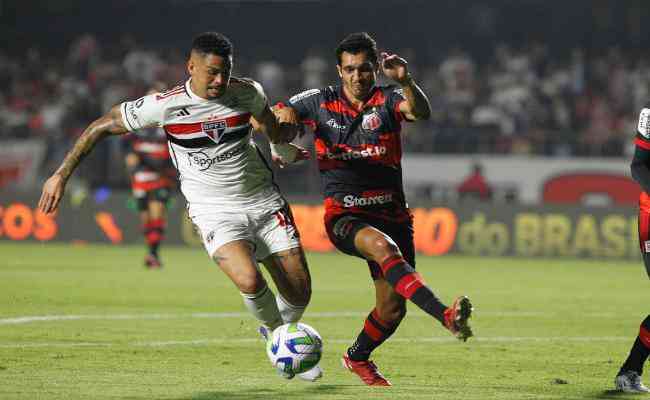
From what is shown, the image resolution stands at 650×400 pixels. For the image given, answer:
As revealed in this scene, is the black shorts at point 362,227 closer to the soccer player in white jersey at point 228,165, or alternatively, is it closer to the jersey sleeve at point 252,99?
the soccer player in white jersey at point 228,165

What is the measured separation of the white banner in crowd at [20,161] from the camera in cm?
2556

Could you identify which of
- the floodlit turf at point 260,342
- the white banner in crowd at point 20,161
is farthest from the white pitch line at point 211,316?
the white banner in crowd at point 20,161

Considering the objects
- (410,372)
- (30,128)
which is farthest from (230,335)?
(30,128)

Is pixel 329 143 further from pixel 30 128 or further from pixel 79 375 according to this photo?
pixel 30 128

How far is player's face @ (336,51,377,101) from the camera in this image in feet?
25.4

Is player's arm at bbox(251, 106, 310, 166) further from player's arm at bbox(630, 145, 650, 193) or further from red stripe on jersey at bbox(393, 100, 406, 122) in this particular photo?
player's arm at bbox(630, 145, 650, 193)

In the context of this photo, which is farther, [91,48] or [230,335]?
[91,48]

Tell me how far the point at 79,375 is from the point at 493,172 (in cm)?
1679

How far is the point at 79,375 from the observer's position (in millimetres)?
7867

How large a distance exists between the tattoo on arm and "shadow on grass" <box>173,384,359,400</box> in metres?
1.63

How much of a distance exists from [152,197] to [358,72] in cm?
1092

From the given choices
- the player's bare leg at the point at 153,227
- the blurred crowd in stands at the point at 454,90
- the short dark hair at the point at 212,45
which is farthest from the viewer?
the blurred crowd in stands at the point at 454,90

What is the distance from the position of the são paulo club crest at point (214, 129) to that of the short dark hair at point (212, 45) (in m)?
0.45

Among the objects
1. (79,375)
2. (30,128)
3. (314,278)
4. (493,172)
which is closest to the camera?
(79,375)
